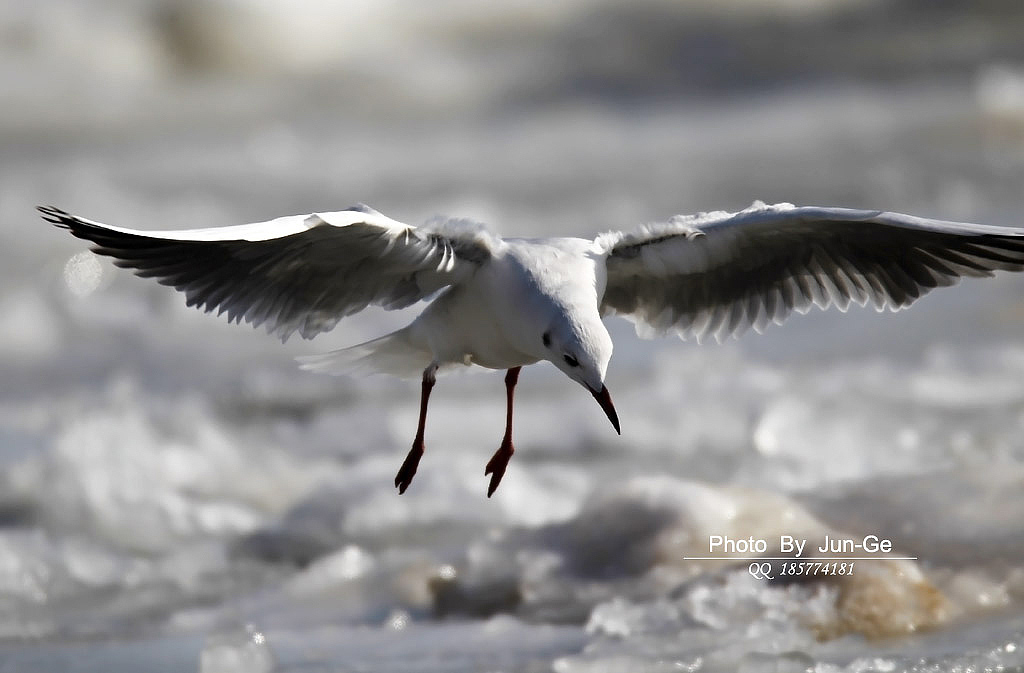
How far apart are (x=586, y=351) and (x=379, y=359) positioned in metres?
1.45

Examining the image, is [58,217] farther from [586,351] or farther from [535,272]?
[586,351]

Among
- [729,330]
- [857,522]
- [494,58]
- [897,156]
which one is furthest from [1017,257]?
[494,58]

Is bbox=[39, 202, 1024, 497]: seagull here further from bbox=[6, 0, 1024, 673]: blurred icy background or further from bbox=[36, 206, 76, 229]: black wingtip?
bbox=[6, 0, 1024, 673]: blurred icy background

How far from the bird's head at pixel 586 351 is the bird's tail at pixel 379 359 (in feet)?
3.65

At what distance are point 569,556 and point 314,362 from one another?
1411 millimetres

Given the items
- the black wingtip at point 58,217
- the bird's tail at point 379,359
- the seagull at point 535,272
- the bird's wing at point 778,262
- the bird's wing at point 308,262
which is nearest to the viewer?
the black wingtip at point 58,217

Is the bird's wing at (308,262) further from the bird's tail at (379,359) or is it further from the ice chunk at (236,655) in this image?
the ice chunk at (236,655)

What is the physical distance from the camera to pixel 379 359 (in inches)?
230

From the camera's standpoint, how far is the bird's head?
15.1 feet

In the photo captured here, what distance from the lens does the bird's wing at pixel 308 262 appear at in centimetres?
458

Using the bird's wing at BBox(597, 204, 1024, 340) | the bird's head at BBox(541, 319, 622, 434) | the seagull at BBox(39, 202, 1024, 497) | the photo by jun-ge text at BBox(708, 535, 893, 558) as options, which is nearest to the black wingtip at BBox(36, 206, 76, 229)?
the seagull at BBox(39, 202, 1024, 497)

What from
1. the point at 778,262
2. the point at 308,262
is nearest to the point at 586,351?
the point at 308,262

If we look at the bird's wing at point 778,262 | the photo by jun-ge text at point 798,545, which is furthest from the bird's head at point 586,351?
the photo by jun-ge text at point 798,545

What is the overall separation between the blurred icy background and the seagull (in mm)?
998
